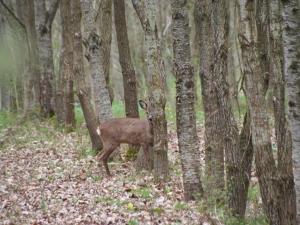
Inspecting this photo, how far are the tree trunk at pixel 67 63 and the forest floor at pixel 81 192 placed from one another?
266 centimetres

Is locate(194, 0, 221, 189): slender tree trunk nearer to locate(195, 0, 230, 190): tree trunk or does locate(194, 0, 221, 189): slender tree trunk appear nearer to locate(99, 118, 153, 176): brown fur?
locate(195, 0, 230, 190): tree trunk

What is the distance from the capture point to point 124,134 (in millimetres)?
11727

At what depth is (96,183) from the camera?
10.7 meters

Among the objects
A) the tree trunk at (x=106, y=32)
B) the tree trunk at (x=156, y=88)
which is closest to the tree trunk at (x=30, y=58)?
the tree trunk at (x=106, y=32)

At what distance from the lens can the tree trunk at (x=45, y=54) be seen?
64.7 ft

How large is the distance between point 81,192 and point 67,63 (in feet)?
24.9

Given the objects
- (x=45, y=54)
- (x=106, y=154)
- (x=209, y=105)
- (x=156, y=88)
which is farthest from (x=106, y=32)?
→ (x=45, y=54)

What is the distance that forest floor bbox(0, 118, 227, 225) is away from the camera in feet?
27.4

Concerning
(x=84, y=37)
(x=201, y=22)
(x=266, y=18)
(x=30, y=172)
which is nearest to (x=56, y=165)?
(x=30, y=172)

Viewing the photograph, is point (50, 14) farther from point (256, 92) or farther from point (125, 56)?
point (256, 92)

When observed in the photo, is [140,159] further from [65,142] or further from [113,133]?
[65,142]

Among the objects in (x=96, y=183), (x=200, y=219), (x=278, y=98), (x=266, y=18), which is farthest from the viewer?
(x=96, y=183)

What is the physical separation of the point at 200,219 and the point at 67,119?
10.0 meters

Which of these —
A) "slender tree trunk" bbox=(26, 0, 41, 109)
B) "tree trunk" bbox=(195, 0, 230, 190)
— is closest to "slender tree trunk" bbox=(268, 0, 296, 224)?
"tree trunk" bbox=(195, 0, 230, 190)
